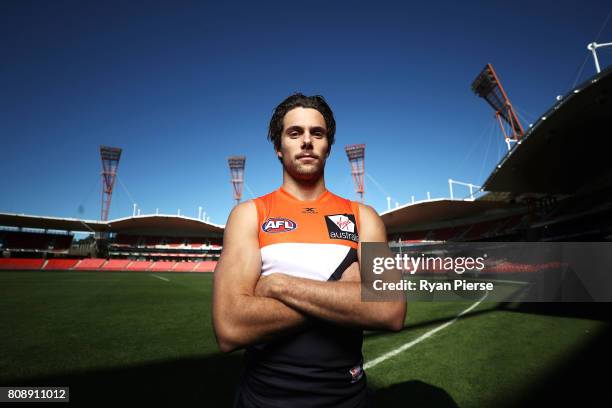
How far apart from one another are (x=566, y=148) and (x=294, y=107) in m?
18.9

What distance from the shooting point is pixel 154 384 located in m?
3.76

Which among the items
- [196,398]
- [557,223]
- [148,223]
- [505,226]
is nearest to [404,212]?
[505,226]

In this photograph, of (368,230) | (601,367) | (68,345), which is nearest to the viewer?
(368,230)

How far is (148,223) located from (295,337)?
61.6 m

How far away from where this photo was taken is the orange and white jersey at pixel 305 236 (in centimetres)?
128

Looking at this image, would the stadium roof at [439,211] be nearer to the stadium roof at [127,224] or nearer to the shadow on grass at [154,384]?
the stadium roof at [127,224]

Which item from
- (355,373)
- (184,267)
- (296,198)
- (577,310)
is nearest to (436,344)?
(355,373)

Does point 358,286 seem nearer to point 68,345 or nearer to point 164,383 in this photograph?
point 164,383

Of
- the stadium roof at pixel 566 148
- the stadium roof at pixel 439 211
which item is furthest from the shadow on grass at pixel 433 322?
the stadium roof at pixel 439 211

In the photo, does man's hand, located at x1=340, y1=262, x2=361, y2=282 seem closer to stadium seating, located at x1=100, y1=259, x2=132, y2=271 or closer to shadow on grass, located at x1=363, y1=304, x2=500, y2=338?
shadow on grass, located at x1=363, y1=304, x2=500, y2=338

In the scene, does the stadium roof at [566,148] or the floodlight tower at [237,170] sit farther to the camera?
the floodlight tower at [237,170]

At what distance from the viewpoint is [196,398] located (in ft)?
11.1

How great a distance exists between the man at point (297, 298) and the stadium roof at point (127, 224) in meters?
54.0

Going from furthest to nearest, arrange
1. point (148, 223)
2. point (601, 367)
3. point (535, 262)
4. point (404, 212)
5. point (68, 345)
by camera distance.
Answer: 1. point (148, 223)
2. point (404, 212)
3. point (535, 262)
4. point (68, 345)
5. point (601, 367)
